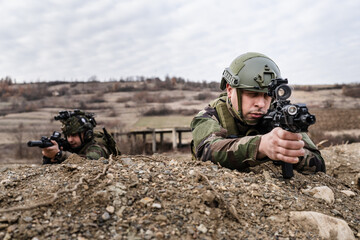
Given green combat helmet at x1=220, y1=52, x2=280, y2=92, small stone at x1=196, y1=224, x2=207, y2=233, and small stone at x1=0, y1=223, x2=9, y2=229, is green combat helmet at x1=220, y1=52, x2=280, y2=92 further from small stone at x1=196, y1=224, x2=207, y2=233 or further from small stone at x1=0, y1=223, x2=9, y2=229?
small stone at x1=0, y1=223, x2=9, y2=229

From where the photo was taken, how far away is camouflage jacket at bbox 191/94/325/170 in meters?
2.96

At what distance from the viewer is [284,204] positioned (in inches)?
94.8

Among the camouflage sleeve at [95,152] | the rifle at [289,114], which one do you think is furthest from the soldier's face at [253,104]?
the camouflage sleeve at [95,152]

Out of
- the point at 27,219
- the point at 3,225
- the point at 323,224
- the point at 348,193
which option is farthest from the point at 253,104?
the point at 3,225

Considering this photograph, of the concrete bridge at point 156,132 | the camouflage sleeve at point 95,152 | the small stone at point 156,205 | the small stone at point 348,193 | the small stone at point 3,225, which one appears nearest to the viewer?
the small stone at point 3,225

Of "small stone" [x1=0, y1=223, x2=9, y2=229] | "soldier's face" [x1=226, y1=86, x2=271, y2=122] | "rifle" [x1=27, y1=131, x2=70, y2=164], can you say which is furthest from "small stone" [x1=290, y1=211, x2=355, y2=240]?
"rifle" [x1=27, y1=131, x2=70, y2=164]

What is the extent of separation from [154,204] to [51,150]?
4430mm

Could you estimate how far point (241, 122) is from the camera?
152 inches

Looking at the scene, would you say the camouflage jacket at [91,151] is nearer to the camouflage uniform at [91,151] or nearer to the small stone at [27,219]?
the camouflage uniform at [91,151]

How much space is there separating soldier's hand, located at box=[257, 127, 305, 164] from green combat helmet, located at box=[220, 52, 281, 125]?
1097 millimetres

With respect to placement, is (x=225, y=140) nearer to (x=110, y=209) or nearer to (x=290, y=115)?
(x=290, y=115)

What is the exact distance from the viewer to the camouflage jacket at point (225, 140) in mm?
2961

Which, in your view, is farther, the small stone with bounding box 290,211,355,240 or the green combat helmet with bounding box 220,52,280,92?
the green combat helmet with bounding box 220,52,280,92

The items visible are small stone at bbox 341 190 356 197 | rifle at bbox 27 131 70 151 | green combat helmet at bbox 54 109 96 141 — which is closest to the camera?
small stone at bbox 341 190 356 197
